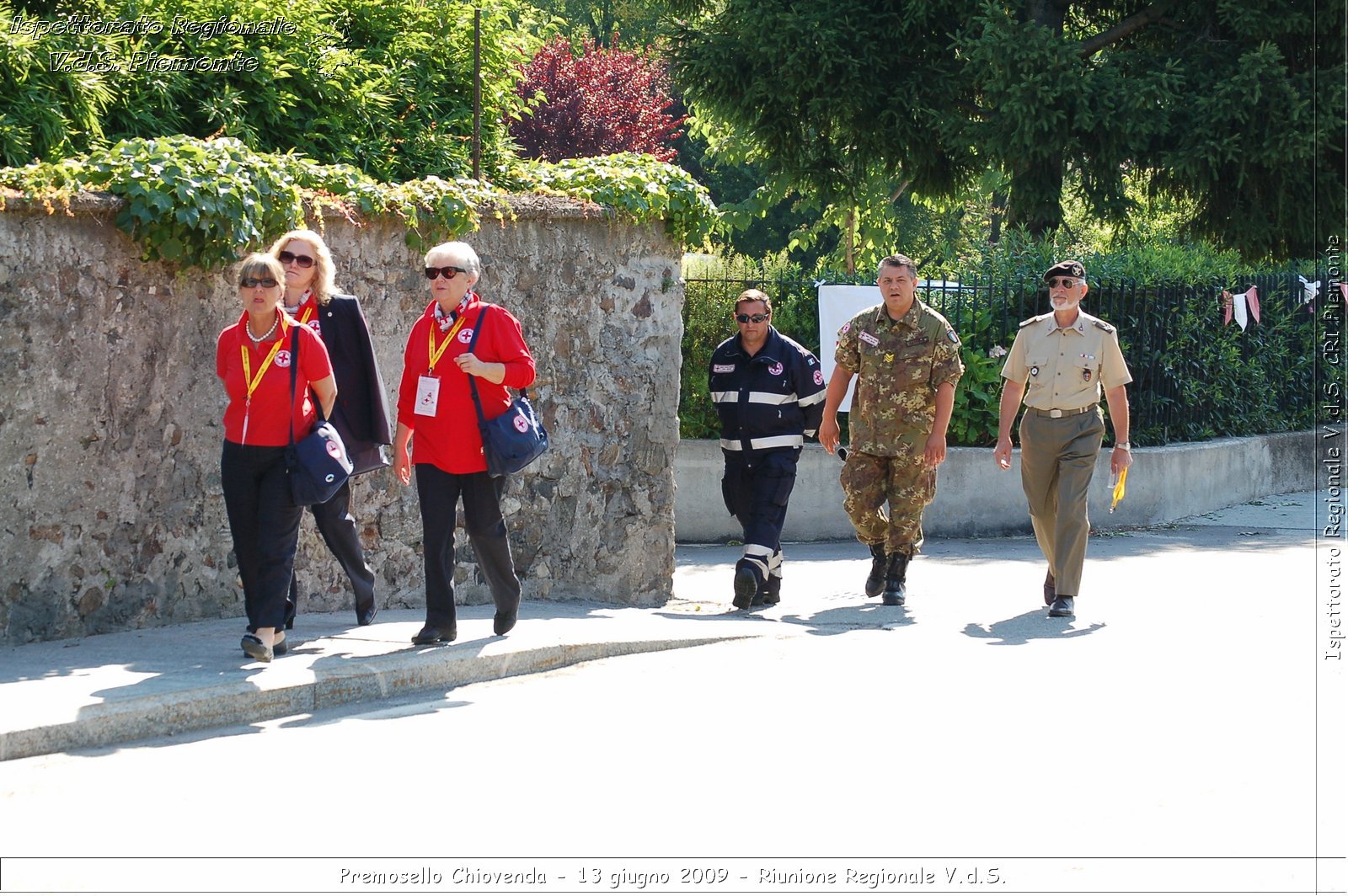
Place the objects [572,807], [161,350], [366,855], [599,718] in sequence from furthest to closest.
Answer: [161,350] < [599,718] < [572,807] < [366,855]

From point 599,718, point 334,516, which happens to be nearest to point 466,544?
point 334,516

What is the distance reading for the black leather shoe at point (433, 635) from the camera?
7395 millimetres

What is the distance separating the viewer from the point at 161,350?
7656mm

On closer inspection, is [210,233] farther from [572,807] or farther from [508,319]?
[572,807]

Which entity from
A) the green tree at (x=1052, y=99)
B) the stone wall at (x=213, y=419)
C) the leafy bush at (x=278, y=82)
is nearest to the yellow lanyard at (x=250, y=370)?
the stone wall at (x=213, y=419)

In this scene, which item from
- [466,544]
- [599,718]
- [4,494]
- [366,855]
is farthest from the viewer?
[466,544]

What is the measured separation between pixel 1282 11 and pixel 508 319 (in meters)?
11.3

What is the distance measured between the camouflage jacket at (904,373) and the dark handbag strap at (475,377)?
2.92m

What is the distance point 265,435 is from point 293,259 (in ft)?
2.88

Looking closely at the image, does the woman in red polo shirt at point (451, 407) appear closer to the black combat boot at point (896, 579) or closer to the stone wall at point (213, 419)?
the stone wall at point (213, 419)

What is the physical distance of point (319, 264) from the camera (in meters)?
7.35

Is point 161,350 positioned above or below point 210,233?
below

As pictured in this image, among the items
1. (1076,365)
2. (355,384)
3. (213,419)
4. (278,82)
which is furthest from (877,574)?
(278,82)

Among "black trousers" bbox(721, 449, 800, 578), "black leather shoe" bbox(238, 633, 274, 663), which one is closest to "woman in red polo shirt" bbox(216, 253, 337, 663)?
"black leather shoe" bbox(238, 633, 274, 663)
